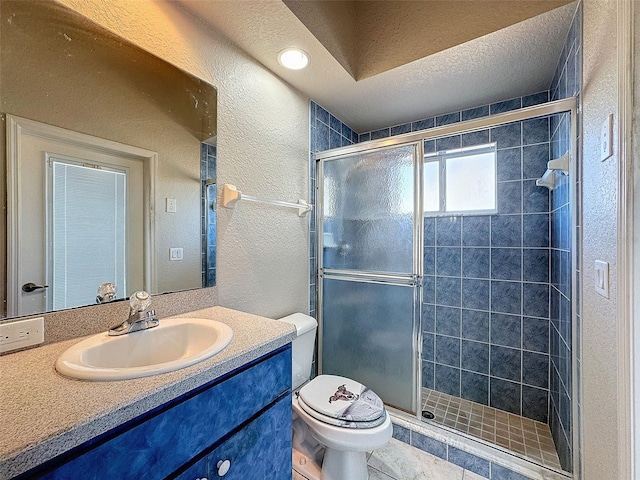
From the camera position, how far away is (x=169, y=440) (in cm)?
65

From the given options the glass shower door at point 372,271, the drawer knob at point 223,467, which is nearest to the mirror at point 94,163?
the drawer knob at point 223,467

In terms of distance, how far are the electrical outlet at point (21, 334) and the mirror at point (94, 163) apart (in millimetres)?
35

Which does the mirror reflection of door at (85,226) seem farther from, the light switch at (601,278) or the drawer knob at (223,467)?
the light switch at (601,278)

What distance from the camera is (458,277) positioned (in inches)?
85.2

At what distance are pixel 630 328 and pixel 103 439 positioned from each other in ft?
4.12

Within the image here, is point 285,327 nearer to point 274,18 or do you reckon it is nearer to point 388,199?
point 388,199

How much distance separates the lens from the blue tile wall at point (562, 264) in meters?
1.30

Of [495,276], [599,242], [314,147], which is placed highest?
[314,147]

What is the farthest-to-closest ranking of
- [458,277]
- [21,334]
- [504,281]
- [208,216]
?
[458,277] < [504,281] < [208,216] < [21,334]

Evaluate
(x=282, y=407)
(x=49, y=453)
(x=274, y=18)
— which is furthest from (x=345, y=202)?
(x=49, y=453)

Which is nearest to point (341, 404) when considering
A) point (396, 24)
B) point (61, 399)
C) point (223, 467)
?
point (223, 467)

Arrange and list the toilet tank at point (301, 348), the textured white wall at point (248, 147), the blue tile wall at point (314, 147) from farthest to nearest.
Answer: the blue tile wall at point (314, 147) < the toilet tank at point (301, 348) < the textured white wall at point (248, 147)

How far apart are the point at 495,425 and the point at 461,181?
1.76m

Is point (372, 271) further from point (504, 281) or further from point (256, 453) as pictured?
point (256, 453)
